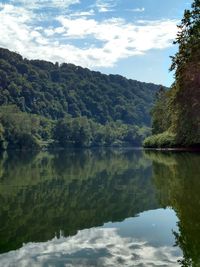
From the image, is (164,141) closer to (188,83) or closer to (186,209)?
(188,83)

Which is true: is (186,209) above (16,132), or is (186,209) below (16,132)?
below

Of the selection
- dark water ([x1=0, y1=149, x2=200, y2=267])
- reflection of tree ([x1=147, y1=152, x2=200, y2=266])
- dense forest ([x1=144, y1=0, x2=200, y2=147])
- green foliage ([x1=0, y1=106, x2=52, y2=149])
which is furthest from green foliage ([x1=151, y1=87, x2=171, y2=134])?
dark water ([x1=0, y1=149, x2=200, y2=267])

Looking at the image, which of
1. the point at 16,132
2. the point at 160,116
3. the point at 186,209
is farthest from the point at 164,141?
the point at 16,132

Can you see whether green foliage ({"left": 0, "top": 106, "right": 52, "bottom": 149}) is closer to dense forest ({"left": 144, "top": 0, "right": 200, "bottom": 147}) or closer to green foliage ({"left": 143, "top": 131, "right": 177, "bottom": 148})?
green foliage ({"left": 143, "top": 131, "right": 177, "bottom": 148})

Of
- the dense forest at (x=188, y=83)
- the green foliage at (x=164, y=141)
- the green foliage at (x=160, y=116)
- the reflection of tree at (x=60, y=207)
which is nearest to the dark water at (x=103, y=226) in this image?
the reflection of tree at (x=60, y=207)

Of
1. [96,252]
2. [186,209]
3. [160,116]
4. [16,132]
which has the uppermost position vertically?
[160,116]

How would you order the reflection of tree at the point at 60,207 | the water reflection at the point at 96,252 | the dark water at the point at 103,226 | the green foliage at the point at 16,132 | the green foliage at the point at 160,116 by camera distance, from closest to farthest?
1. the water reflection at the point at 96,252
2. the dark water at the point at 103,226
3. the reflection of tree at the point at 60,207
4. the green foliage at the point at 160,116
5. the green foliage at the point at 16,132

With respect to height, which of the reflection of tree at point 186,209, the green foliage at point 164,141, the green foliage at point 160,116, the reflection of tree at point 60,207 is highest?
the green foliage at point 160,116

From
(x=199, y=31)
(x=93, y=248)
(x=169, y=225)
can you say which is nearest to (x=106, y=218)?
(x=169, y=225)

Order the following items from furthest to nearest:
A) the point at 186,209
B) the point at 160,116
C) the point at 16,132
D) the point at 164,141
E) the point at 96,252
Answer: the point at 16,132 < the point at 160,116 < the point at 164,141 < the point at 186,209 < the point at 96,252

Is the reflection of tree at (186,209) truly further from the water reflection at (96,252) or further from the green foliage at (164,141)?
the green foliage at (164,141)

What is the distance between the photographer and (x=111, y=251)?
10023 millimetres

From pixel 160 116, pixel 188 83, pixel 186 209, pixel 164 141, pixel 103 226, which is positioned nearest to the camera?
pixel 103 226

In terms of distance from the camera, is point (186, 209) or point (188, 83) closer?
point (186, 209)
